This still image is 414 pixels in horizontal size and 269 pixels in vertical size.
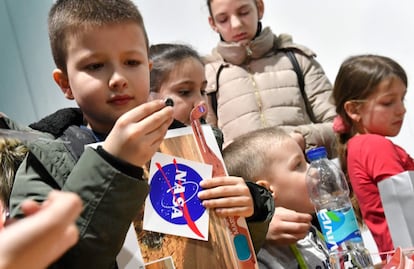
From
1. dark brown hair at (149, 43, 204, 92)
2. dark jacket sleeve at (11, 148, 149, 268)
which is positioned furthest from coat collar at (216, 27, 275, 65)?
dark jacket sleeve at (11, 148, 149, 268)

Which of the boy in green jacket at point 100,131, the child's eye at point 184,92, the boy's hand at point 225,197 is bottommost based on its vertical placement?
the child's eye at point 184,92

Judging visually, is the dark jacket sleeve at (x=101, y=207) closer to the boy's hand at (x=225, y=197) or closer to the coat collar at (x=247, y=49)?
the boy's hand at (x=225, y=197)

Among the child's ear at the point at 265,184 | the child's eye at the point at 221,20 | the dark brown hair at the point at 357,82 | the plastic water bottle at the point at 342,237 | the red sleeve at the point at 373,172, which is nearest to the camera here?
the plastic water bottle at the point at 342,237

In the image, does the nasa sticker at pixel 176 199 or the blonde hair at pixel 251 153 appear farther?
the blonde hair at pixel 251 153

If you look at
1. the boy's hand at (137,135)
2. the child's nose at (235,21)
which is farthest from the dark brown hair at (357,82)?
the boy's hand at (137,135)

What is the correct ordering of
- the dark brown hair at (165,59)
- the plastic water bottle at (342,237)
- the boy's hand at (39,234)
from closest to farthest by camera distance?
1. the boy's hand at (39,234)
2. the plastic water bottle at (342,237)
3. the dark brown hair at (165,59)

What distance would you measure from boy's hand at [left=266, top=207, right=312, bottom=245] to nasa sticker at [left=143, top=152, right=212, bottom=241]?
49 centimetres

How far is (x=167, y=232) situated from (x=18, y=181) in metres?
0.25

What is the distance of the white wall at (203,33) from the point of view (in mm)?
2844

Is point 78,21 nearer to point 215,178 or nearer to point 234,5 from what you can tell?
point 215,178

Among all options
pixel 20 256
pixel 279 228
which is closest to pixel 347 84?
pixel 279 228

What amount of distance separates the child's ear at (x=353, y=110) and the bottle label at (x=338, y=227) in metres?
0.96

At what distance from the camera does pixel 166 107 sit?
80 centimetres

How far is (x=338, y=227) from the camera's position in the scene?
1154 millimetres
